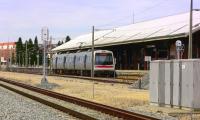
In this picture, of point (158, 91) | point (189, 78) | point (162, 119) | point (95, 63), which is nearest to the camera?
point (162, 119)

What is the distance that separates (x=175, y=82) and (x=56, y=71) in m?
59.7

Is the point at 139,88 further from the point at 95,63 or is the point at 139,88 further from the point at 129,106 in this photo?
the point at 95,63

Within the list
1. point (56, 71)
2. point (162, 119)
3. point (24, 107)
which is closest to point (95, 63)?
point (56, 71)

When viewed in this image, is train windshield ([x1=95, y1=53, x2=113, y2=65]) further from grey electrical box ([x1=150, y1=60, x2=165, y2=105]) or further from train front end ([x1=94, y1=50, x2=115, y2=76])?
grey electrical box ([x1=150, y1=60, x2=165, y2=105])

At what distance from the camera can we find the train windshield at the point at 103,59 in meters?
55.8

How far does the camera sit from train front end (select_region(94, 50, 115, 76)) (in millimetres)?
55844

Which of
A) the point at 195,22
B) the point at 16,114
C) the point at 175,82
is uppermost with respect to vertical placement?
the point at 195,22

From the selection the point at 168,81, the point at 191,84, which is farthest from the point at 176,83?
the point at 191,84

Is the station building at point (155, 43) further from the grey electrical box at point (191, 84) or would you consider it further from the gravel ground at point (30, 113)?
the grey electrical box at point (191, 84)

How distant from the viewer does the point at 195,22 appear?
51969 mm

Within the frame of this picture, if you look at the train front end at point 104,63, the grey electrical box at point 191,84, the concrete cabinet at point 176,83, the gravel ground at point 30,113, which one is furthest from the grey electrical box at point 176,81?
the train front end at point 104,63

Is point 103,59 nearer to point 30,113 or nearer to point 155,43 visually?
point 155,43

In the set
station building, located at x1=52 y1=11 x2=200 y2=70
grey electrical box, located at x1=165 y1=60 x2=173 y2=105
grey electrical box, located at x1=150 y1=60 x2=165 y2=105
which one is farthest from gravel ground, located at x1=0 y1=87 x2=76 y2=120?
station building, located at x1=52 y1=11 x2=200 y2=70

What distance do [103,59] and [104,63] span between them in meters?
0.54
